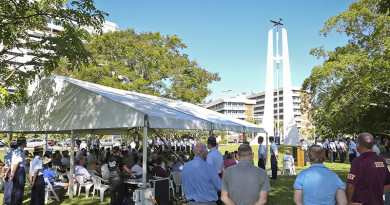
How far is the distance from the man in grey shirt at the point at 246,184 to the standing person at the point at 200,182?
2.20ft

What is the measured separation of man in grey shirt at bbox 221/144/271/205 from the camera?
3.08 metres

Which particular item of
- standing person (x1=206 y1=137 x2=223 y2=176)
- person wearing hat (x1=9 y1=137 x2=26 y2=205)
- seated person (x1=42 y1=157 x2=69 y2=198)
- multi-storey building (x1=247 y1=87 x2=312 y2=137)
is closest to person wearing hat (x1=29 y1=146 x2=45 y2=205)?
person wearing hat (x1=9 y1=137 x2=26 y2=205)

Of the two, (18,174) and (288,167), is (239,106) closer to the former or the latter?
(288,167)

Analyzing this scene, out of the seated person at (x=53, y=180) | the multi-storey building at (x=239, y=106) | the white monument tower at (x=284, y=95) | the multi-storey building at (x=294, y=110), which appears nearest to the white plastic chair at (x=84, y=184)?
the seated person at (x=53, y=180)

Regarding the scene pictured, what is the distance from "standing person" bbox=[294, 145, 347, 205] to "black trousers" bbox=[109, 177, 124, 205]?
448 centimetres

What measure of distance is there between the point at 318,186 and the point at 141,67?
22.2 meters

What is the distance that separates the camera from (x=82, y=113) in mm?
7676

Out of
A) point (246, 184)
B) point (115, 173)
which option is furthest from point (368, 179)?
point (115, 173)

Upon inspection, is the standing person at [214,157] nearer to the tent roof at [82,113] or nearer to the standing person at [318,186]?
the tent roof at [82,113]

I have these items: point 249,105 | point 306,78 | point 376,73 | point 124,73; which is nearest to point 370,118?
point 306,78

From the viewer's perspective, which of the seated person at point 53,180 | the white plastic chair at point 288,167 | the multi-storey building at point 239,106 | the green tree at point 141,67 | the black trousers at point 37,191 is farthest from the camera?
the multi-storey building at point 239,106

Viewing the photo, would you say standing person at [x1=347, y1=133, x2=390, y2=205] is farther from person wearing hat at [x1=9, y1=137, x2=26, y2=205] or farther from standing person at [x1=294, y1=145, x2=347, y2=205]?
person wearing hat at [x1=9, y1=137, x2=26, y2=205]

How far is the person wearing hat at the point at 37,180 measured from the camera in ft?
20.0

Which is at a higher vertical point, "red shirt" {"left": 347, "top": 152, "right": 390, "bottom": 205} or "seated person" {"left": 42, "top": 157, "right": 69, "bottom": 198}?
"red shirt" {"left": 347, "top": 152, "right": 390, "bottom": 205}
